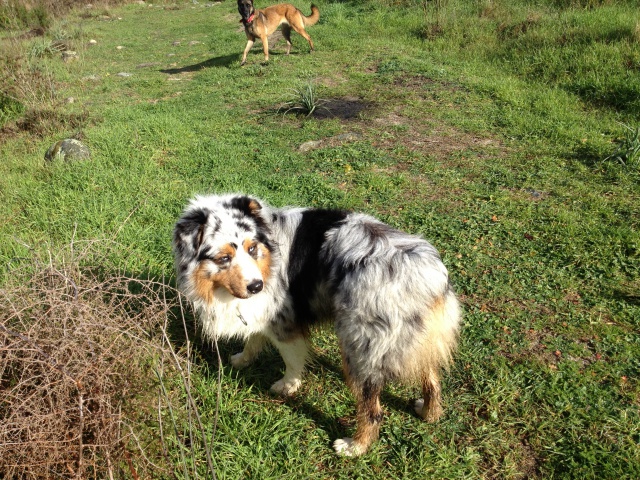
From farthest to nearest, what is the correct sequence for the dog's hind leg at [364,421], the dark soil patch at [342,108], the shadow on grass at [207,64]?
1. the shadow on grass at [207,64]
2. the dark soil patch at [342,108]
3. the dog's hind leg at [364,421]

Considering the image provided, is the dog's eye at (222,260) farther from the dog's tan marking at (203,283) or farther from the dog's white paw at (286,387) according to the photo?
the dog's white paw at (286,387)

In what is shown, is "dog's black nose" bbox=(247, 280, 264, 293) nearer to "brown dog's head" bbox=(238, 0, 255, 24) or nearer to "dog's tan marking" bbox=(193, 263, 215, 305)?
"dog's tan marking" bbox=(193, 263, 215, 305)

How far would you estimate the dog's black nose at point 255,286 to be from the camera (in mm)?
2510

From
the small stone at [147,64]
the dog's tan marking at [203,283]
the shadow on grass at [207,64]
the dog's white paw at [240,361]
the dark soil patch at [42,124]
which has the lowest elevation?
the dog's white paw at [240,361]

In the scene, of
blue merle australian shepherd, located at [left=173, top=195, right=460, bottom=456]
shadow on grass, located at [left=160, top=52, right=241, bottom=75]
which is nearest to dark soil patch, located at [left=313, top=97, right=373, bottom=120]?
blue merle australian shepherd, located at [left=173, top=195, right=460, bottom=456]

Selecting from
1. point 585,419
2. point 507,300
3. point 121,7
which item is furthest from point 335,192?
point 121,7

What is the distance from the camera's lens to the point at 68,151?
232 inches

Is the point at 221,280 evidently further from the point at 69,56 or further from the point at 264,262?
the point at 69,56

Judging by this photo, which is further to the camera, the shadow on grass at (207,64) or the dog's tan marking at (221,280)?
the shadow on grass at (207,64)

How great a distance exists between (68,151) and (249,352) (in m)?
4.56

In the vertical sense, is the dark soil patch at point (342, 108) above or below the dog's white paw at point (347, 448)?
above

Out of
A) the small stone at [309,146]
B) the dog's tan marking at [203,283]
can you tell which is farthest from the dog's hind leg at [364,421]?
the small stone at [309,146]

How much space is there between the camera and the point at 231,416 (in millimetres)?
2842

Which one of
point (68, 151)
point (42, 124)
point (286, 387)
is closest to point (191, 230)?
point (286, 387)
